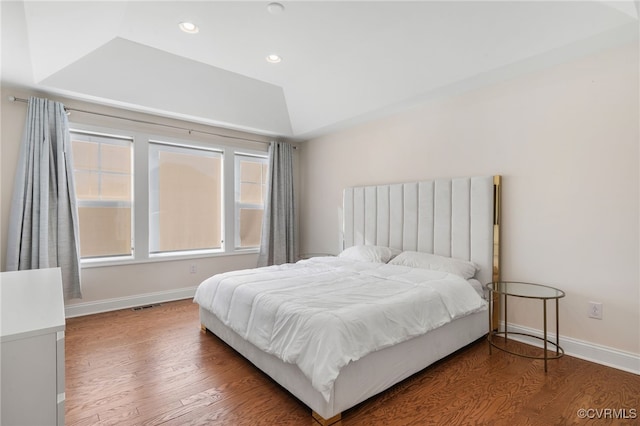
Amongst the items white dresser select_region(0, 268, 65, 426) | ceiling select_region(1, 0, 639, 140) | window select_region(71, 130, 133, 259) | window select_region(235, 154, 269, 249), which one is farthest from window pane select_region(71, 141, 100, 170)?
white dresser select_region(0, 268, 65, 426)

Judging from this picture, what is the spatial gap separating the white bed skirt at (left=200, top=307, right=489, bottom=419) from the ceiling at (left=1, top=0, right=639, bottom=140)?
222 centimetres

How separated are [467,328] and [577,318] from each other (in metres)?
0.84

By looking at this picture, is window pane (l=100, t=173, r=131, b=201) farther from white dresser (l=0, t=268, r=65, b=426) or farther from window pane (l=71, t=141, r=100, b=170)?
white dresser (l=0, t=268, r=65, b=426)

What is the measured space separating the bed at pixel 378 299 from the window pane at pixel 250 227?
163 cm

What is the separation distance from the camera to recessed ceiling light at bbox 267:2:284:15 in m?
2.33

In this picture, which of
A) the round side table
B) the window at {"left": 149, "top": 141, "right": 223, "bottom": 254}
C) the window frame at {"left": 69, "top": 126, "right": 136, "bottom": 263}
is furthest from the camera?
the window at {"left": 149, "top": 141, "right": 223, "bottom": 254}

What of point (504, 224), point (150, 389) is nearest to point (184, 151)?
point (150, 389)

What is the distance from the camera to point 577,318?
8.18 ft

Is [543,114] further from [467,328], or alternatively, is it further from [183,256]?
[183,256]

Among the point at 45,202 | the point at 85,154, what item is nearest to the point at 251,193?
the point at 85,154

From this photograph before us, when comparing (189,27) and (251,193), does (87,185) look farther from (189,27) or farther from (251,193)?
(189,27)

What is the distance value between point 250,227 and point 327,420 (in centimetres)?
355

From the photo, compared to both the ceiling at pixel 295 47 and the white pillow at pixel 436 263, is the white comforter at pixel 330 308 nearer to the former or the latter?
the white pillow at pixel 436 263

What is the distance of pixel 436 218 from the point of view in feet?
10.7
